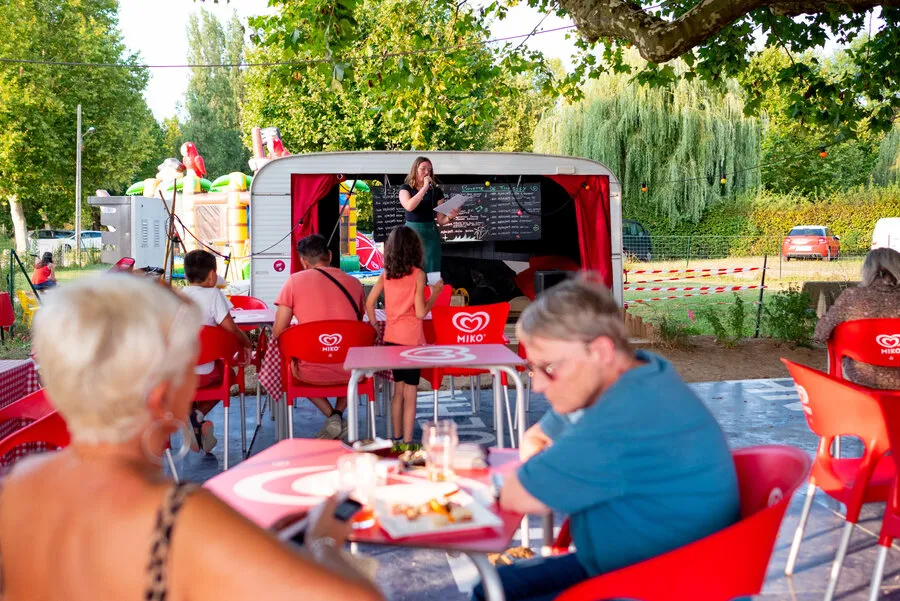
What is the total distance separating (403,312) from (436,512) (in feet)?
11.9

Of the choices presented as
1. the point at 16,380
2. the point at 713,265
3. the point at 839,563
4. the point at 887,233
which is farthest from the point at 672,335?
the point at 887,233

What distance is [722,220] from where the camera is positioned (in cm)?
2645

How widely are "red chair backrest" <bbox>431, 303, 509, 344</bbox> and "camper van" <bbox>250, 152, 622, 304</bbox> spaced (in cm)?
332

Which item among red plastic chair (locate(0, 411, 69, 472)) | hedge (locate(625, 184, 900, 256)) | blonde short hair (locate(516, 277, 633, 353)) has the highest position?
hedge (locate(625, 184, 900, 256))

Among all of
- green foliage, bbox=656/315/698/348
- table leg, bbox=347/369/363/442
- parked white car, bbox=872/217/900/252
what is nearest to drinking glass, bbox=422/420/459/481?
table leg, bbox=347/369/363/442

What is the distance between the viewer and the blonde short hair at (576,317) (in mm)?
1992

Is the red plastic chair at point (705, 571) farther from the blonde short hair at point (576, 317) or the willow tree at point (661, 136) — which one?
the willow tree at point (661, 136)

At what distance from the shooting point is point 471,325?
20.5ft

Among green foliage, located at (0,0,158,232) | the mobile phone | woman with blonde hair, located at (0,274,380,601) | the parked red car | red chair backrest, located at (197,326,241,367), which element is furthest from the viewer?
green foliage, located at (0,0,158,232)

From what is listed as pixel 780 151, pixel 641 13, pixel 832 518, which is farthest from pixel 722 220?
pixel 832 518

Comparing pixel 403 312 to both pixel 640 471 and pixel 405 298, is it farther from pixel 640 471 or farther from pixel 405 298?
pixel 640 471

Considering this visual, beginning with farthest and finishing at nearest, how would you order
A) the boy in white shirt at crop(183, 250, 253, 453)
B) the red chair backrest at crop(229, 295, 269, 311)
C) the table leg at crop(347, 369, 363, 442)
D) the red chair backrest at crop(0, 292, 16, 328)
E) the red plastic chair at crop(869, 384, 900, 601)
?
the red chair backrest at crop(0, 292, 16, 328) → the red chair backrest at crop(229, 295, 269, 311) → the boy in white shirt at crop(183, 250, 253, 453) → the table leg at crop(347, 369, 363, 442) → the red plastic chair at crop(869, 384, 900, 601)

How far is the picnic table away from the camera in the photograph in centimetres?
186

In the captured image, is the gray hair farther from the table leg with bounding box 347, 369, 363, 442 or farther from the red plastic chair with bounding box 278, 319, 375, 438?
the red plastic chair with bounding box 278, 319, 375, 438
